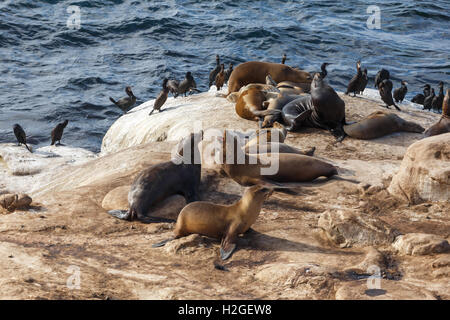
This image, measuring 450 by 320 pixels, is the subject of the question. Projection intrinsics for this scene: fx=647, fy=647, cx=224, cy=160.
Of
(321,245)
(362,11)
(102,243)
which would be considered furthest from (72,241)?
(362,11)

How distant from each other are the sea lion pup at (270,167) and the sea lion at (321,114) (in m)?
1.87

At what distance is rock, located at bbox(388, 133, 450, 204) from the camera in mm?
5855

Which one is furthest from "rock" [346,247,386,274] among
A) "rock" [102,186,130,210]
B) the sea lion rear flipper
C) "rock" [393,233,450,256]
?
"rock" [102,186,130,210]

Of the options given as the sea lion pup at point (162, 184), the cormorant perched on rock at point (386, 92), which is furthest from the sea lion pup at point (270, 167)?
the cormorant perched on rock at point (386, 92)

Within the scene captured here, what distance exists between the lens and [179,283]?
434cm

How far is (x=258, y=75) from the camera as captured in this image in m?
11.2

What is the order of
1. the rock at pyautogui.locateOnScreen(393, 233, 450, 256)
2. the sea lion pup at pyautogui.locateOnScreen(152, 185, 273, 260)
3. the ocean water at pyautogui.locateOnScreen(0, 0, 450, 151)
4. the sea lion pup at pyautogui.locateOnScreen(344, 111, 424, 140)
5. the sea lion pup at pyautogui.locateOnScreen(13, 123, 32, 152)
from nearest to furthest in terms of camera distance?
1. the rock at pyautogui.locateOnScreen(393, 233, 450, 256)
2. the sea lion pup at pyautogui.locateOnScreen(152, 185, 273, 260)
3. the sea lion pup at pyautogui.locateOnScreen(344, 111, 424, 140)
4. the sea lion pup at pyautogui.locateOnScreen(13, 123, 32, 152)
5. the ocean water at pyautogui.locateOnScreen(0, 0, 450, 151)

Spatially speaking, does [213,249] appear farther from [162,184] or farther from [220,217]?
[162,184]

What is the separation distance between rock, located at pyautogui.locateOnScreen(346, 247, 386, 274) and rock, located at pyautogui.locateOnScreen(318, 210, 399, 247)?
0.23 metres

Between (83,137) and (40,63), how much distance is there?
233 inches

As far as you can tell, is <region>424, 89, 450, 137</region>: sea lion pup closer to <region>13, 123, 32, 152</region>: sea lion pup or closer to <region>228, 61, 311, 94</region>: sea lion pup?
<region>228, 61, 311, 94</region>: sea lion pup

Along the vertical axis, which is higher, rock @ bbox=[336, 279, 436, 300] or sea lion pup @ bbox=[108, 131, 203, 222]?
rock @ bbox=[336, 279, 436, 300]

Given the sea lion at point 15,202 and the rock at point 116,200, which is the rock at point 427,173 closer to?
the rock at point 116,200
